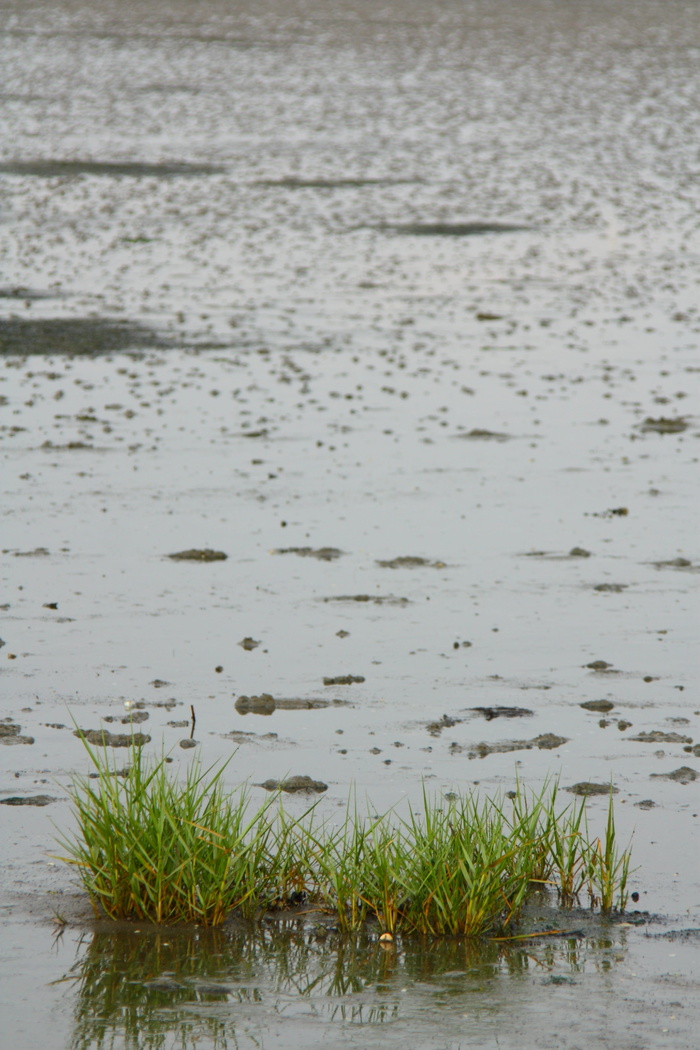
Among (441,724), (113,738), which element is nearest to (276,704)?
(441,724)

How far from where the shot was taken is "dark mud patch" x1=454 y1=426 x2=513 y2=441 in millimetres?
20094

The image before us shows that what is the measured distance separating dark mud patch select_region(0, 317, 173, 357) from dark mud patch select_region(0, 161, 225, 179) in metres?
19.6

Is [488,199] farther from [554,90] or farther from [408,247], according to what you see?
[554,90]

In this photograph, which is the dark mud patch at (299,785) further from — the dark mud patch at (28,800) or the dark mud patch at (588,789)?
the dark mud patch at (588,789)

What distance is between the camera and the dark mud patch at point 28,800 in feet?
28.8

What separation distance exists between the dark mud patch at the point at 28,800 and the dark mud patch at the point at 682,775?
3992mm

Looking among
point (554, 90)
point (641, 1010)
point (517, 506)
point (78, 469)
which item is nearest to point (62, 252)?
point (78, 469)

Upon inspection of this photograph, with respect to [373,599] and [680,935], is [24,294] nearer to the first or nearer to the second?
[373,599]

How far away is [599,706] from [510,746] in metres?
1.05

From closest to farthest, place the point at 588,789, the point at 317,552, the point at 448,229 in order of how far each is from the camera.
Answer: the point at 588,789 < the point at 317,552 < the point at 448,229

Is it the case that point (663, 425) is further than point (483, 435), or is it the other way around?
point (663, 425)

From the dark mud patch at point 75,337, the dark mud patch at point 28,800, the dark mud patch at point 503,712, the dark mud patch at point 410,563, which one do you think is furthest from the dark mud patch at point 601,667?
the dark mud patch at point 75,337

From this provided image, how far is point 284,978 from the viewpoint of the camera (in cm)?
682

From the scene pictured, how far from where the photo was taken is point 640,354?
26.2 m
